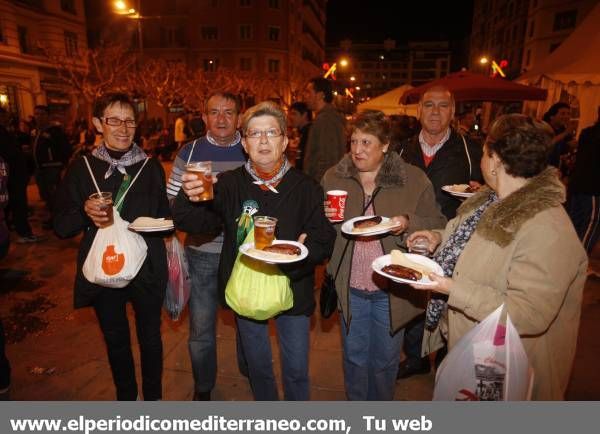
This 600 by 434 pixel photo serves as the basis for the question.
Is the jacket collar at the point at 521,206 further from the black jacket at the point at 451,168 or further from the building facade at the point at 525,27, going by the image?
the building facade at the point at 525,27

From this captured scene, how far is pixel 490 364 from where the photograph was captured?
6.51 ft

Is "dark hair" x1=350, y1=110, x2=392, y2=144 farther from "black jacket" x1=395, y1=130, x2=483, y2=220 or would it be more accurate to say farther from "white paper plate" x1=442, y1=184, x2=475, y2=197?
"black jacket" x1=395, y1=130, x2=483, y2=220

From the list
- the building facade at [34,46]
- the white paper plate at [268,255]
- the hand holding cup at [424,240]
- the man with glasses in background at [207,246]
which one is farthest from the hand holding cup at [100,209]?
the building facade at [34,46]

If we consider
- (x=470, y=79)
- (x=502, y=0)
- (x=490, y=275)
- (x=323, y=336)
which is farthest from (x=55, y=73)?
(x=502, y=0)

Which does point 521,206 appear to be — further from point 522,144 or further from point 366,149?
point 366,149

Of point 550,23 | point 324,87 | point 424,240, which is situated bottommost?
point 424,240

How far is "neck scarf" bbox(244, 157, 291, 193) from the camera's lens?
2490 millimetres

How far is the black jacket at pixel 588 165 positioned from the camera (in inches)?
236

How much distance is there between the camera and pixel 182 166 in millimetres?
3184

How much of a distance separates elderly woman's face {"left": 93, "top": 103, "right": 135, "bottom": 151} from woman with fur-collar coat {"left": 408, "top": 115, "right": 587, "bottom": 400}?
2331 mm

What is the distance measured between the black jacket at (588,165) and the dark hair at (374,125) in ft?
16.5

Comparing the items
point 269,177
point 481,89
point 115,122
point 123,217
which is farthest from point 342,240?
point 481,89

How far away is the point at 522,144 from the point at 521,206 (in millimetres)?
330

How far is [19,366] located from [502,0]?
65130 millimetres
